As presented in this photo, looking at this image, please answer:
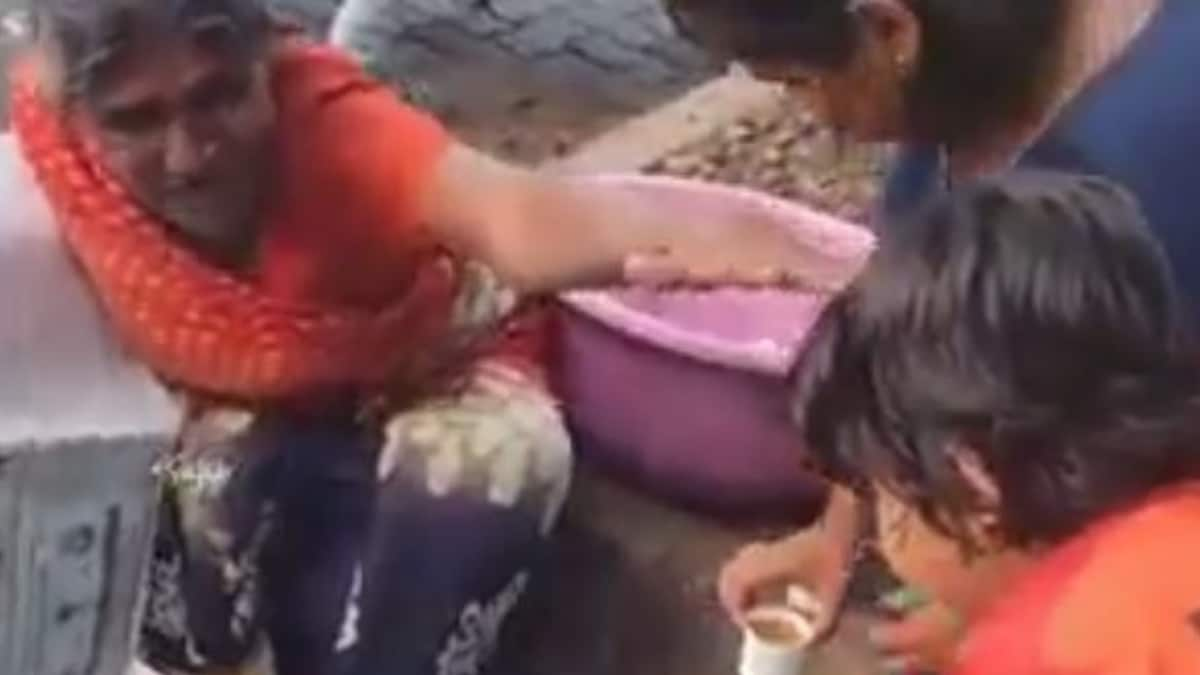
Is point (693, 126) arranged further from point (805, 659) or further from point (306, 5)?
point (805, 659)

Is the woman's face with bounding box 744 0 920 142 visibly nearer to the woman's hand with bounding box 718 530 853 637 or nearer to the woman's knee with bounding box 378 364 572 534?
the woman's hand with bounding box 718 530 853 637

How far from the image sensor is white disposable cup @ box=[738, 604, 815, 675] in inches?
80.0

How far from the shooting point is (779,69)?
1.94 m

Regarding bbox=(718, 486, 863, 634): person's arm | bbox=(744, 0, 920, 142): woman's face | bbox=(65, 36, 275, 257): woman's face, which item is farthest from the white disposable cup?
bbox=(65, 36, 275, 257): woman's face

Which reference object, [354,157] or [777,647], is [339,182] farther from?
[777,647]

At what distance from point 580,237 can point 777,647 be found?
0.29 m

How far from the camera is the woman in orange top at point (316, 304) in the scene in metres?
2.11

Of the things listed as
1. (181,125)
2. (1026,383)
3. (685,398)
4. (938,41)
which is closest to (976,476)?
(1026,383)

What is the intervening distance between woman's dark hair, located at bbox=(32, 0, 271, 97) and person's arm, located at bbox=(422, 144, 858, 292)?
156mm

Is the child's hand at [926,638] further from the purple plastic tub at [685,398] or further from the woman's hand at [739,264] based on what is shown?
the purple plastic tub at [685,398]

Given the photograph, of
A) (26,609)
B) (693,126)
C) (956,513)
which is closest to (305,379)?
(26,609)

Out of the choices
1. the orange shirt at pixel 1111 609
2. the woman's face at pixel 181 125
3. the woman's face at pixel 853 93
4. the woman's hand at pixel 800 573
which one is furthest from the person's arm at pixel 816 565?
the orange shirt at pixel 1111 609

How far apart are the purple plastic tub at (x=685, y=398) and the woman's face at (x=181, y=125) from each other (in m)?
0.45

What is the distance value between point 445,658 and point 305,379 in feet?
0.70
